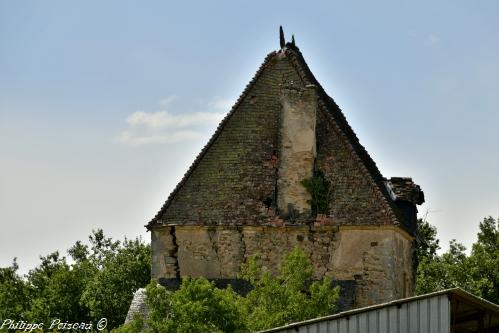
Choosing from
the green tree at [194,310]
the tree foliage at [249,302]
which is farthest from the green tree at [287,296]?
the green tree at [194,310]

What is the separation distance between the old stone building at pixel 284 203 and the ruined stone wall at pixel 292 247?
0.02m

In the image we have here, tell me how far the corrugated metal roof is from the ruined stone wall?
12.6 metres

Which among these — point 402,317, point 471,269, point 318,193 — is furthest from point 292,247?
point 471,269

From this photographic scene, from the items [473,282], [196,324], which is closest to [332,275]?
[196,324]

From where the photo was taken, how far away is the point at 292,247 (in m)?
38.8

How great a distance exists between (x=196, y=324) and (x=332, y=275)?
228 inches

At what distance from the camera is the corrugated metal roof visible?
985 inches

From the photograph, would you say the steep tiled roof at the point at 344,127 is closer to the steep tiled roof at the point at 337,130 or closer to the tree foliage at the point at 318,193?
the steep tiled roof at the point at 337,130

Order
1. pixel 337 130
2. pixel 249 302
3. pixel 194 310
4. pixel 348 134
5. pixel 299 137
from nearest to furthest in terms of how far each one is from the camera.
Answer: pixel 194 310 < pixel 249 302 < pixel 299 137 < pixel 337 130 < pixel 348 134

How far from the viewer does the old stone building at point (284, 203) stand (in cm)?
3841

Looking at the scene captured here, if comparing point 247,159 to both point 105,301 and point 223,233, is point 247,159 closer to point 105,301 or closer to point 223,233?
point 223,233

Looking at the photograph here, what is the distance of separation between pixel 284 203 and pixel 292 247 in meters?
1.11

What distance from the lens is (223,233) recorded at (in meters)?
39.1

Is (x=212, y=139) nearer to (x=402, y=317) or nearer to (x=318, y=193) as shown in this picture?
(x=318, y=193)
